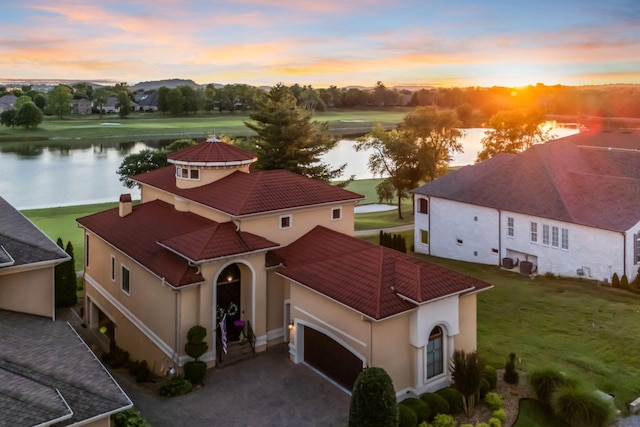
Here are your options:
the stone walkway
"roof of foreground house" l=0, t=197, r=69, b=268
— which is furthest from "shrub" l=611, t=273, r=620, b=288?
"roof of foreground house" l=0, t=197, r=69, b=268

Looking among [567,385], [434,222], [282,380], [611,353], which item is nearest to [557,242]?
[434,222]

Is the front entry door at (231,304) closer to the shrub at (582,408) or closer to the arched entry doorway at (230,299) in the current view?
the arched entry doorway at (230,299)

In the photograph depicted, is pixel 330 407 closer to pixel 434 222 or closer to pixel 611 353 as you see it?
pixel 611 353

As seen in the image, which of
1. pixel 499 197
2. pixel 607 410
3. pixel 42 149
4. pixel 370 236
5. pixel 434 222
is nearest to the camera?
pixel 607 410

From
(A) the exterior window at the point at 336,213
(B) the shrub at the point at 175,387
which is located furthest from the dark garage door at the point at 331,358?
(A) the exterior window at the point at 336,213

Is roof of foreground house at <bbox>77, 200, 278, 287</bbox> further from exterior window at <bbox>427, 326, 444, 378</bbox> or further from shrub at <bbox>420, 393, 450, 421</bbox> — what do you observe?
shrub at <bbox>420, 393, 450, 421</bbox>

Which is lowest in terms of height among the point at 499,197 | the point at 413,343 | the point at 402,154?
the point at 413,343
